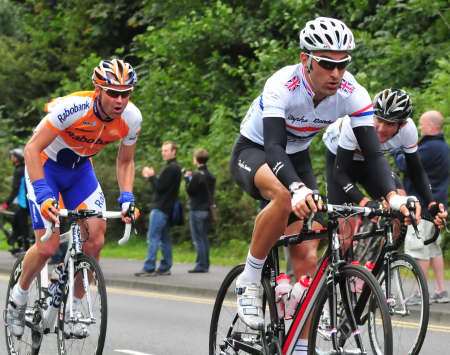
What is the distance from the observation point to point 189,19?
2653cm

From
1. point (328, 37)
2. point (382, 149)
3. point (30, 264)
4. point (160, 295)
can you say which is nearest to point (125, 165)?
point (30, 264)

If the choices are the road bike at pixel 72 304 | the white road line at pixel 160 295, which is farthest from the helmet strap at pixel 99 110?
the white road line at pixel 160 295

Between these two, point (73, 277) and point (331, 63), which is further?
point (73, 277)

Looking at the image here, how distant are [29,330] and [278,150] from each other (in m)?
2.88

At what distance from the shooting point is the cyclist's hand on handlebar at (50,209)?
718cm

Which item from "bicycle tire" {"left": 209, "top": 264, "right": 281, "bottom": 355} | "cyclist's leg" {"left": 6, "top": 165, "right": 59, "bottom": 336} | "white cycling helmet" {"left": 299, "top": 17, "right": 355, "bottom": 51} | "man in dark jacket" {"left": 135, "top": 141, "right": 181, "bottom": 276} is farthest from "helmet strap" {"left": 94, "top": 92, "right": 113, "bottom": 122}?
"man in dark jacket" {"left": 135, "top": 141, "right": 181, "bottom": 276}

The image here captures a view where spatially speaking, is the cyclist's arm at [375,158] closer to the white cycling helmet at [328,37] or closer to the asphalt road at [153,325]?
the white cycling helmet at [328,37]

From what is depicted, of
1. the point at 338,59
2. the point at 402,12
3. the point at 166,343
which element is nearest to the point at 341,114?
the point at 338,59

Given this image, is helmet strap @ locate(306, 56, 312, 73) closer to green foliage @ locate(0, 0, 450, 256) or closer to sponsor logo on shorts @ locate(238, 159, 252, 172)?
sponsor logo on shorts @ locate(238, 159, 252, 172)

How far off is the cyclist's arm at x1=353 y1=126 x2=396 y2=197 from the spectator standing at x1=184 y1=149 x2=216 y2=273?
10051mm

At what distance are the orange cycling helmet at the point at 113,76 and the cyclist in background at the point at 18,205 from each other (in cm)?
1261

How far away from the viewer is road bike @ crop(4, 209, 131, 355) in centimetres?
732

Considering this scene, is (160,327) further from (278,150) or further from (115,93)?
(278,150)

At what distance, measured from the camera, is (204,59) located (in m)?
26.8
